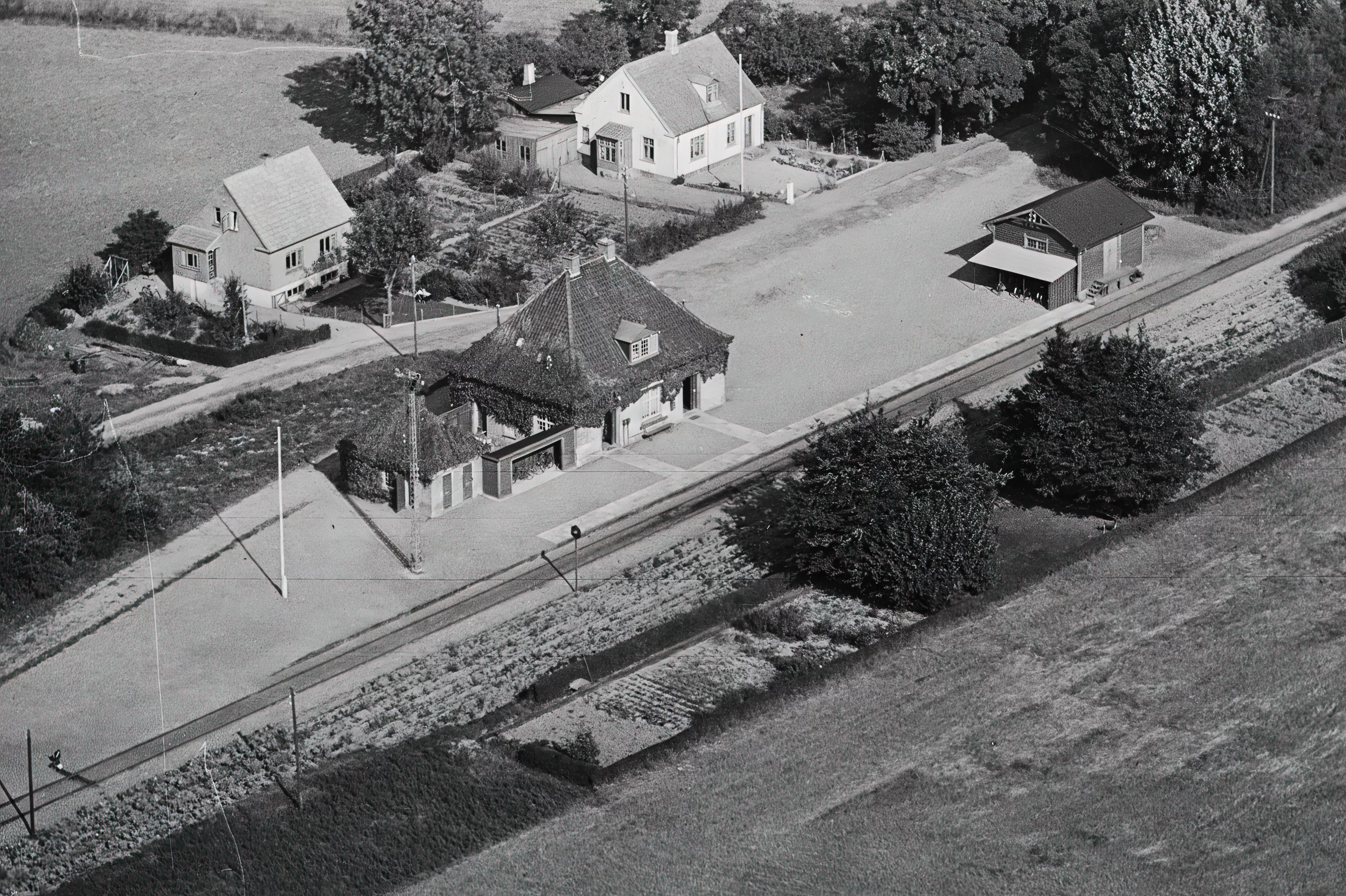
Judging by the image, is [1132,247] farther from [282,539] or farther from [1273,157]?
[282,539]

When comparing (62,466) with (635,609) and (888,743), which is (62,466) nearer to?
(635,609)

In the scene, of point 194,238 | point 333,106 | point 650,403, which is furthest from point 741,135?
point 650,403

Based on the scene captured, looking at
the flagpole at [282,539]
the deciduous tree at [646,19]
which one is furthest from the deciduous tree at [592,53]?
the flagpole at [282,539]

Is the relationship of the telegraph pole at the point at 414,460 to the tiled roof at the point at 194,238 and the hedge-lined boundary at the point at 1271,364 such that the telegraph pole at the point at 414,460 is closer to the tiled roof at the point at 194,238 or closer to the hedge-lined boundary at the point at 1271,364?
the tiled roof at the point at 194,238

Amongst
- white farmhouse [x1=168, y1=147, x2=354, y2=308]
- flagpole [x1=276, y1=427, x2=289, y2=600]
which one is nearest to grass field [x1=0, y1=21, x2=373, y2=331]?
white farmhouse [x1=168, y1=147, x2=354, y2=308]

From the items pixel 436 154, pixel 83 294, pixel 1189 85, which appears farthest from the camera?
pixel 436 154

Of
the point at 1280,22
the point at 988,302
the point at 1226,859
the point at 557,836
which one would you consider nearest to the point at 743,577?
the point at 557,836

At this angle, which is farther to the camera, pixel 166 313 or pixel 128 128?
pixel 128 128
